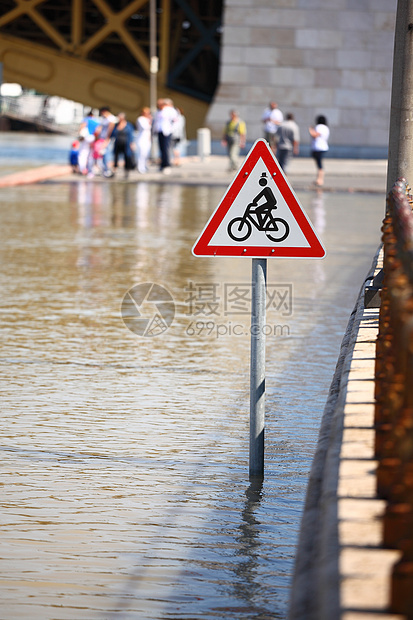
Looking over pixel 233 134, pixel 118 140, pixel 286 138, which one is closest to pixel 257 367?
pixel 286 138

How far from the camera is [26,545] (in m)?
4.77

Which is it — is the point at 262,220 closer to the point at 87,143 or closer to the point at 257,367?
the point at 257,367

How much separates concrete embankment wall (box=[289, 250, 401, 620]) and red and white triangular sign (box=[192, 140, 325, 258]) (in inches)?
31.2

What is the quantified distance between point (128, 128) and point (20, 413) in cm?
2718

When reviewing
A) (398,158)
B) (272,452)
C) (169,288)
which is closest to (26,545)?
(272,452)

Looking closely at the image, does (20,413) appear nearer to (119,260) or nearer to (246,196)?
(246,196)

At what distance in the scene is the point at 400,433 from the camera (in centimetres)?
295

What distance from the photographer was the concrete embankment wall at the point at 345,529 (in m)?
2.77

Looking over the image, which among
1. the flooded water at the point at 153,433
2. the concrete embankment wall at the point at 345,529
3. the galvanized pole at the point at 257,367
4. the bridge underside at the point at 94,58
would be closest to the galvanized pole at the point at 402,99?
the flooded water at the point at 153,433

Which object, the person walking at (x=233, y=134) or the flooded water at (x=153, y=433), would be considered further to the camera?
the person walking at (x=233, y=134)

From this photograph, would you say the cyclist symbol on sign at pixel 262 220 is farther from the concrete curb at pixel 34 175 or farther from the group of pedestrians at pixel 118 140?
the group of pedestrians at pixel 118 140

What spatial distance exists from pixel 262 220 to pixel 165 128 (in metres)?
28.2

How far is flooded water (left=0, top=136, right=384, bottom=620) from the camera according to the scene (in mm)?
4402

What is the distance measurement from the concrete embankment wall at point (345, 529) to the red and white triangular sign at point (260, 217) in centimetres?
79
